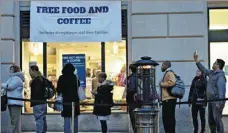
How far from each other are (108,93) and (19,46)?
345cm

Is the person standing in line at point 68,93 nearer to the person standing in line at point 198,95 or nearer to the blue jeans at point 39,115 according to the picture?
the blue jeans at point 39,115

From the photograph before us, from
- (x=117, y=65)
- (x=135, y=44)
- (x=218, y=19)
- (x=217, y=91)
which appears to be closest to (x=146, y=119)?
(x=217, y=91)

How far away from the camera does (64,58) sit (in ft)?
46.4

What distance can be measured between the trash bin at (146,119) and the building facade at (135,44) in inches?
174

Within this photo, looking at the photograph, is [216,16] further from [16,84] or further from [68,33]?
[16,84]

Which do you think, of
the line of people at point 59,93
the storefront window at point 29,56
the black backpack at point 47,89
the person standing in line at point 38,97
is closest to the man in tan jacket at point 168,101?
the line of people at point 59,93

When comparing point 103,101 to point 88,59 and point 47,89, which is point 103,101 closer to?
point 47,89

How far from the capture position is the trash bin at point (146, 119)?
29.6 ft

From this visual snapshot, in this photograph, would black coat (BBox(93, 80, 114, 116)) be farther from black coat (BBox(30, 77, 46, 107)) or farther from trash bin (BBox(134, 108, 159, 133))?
trash bin (BBox(134, 108, 159, 133))

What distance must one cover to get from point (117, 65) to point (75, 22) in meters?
1.68

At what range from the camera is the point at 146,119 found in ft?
29.7

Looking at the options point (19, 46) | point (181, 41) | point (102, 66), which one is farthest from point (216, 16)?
point (19, 46)

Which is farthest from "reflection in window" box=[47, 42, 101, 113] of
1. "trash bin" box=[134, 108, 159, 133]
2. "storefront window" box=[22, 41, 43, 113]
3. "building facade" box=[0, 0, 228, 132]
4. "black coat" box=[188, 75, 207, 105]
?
"trash bin" box=[134, 108, 159, 133]

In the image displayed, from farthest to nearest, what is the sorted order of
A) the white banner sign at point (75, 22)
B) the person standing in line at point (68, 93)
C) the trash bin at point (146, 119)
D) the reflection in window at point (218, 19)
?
the reflection in window at point (218, 19), the white banner sign at point (75, 22), the person standing in line at point (68, 93), the trash bin at point (146, 119)
